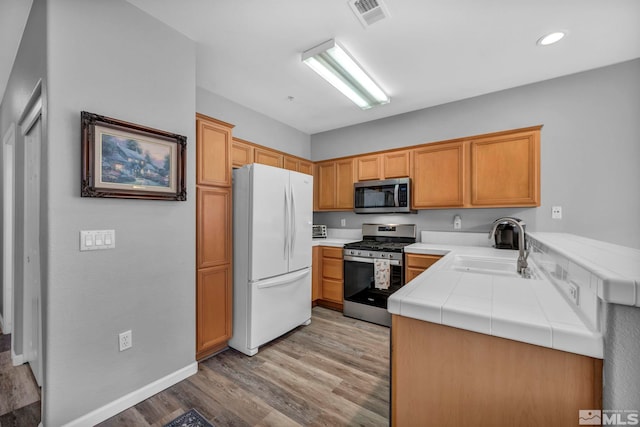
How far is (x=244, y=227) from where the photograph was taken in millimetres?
2471

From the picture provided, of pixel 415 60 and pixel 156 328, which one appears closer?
pixel 156 328

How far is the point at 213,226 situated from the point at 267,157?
54.2 inches

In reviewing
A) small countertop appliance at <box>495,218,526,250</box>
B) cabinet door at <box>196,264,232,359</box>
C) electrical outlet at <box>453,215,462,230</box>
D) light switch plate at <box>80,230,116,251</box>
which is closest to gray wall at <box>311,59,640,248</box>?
electrical outlet at <box>453,215,462,230</box>

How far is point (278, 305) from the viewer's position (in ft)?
8.57

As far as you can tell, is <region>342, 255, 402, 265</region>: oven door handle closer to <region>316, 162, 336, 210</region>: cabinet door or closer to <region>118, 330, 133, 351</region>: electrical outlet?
<region>316, 162, 336, 210</region>: cabinet door

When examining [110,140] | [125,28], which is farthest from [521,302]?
[125,28]

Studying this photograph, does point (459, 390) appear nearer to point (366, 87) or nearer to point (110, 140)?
point (110, 140)

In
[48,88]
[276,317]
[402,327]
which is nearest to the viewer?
[402,327]

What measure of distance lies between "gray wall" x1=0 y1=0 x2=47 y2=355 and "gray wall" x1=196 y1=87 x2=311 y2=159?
122cm

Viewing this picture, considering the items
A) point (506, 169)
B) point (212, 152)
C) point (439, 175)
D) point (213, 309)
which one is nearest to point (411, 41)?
point (439, 175)

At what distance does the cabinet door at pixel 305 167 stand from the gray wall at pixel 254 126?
256 millimetres

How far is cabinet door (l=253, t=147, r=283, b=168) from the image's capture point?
3236 mm

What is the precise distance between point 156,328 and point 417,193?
2.97m

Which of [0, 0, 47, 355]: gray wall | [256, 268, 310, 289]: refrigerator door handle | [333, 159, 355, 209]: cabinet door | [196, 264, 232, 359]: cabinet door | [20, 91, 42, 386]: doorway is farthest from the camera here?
[333, 159, 355, 209]: cabinet door
